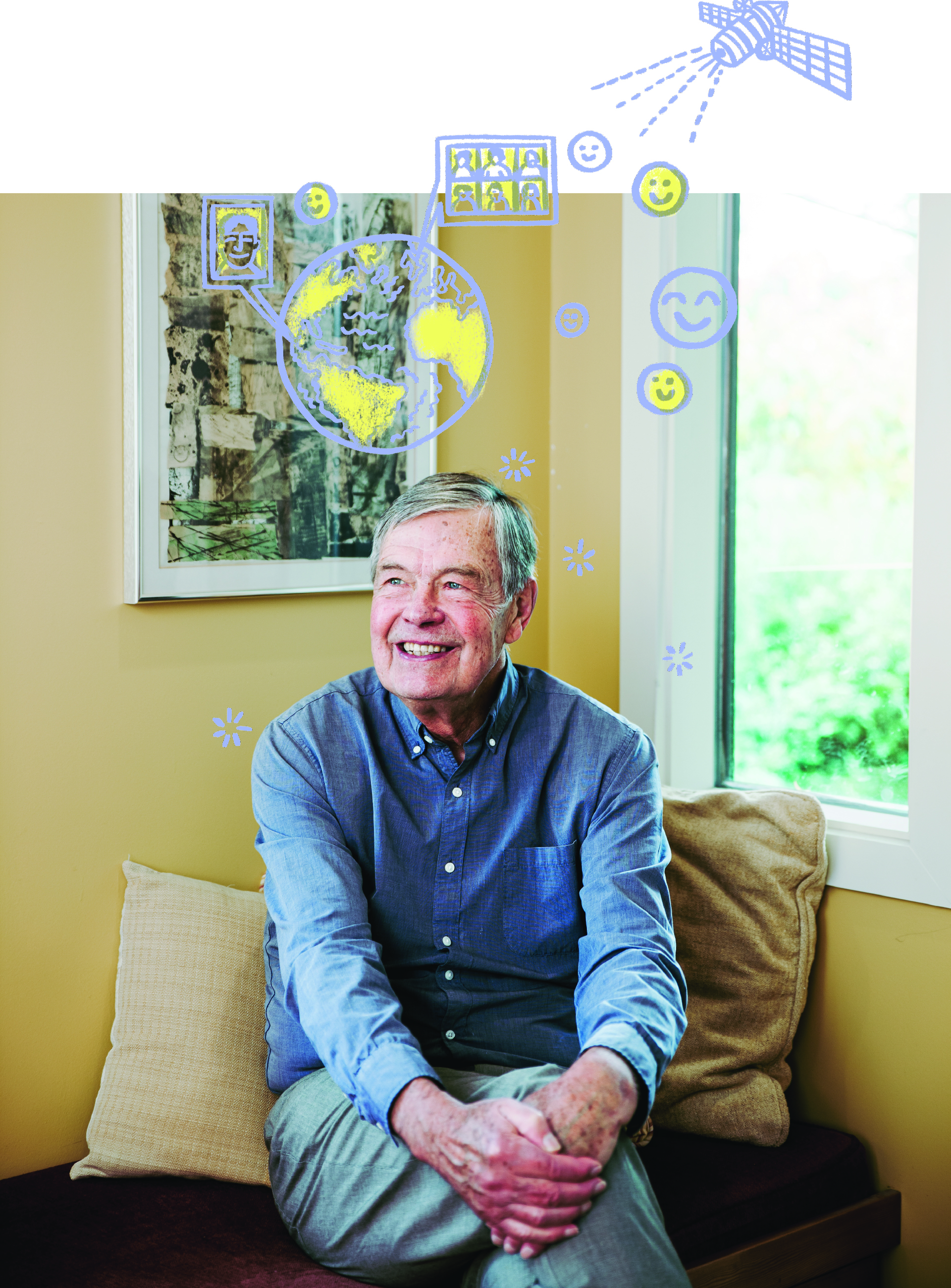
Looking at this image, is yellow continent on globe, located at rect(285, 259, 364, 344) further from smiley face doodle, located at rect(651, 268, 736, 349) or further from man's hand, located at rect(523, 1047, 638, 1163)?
man's hand, located at rect(523, 1047, 638, 1163)

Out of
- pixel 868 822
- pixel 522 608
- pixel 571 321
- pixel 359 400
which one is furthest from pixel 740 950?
pixel 571 321

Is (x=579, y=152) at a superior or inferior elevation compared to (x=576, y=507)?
superior

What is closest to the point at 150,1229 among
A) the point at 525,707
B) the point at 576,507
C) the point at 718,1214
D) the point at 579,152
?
the point at 718,1214

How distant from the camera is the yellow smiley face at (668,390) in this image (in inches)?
83.7

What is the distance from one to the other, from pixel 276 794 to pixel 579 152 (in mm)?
1243

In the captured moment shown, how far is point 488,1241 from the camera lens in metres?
1.27

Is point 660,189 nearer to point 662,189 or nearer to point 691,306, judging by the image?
point 662,189

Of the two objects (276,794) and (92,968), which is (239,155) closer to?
(276,794)

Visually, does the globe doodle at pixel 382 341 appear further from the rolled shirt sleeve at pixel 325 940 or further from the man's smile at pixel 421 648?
the rolled shirt sleeve at pixel 325 940

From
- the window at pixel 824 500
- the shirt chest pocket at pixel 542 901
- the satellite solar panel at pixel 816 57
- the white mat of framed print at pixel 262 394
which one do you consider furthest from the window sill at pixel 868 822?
the satellite solar panel at pixel 816 57

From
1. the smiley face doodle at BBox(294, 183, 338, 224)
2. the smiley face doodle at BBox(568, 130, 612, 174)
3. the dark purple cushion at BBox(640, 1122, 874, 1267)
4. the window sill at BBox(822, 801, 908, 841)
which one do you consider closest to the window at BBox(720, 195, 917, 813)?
the window sill at BBox(822, 801, 908, 841)

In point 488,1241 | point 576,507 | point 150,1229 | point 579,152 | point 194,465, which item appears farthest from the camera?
point 576,507

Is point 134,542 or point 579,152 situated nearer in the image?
point 134,542

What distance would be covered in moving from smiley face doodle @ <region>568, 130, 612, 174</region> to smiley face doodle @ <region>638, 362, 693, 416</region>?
37cm
